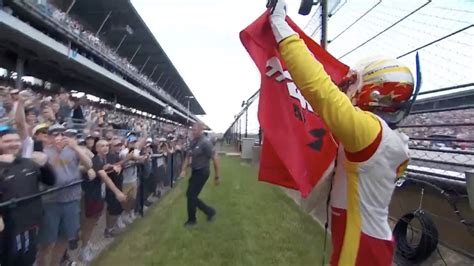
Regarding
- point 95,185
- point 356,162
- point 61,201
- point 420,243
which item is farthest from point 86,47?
point 356,162

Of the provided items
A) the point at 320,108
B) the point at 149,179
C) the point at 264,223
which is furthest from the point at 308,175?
the point at 149,179

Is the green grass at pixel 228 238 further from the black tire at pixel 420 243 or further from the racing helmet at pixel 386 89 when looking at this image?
the racing helmet at pixel 386 89

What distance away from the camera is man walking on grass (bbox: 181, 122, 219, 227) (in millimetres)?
8523

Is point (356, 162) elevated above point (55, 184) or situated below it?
above

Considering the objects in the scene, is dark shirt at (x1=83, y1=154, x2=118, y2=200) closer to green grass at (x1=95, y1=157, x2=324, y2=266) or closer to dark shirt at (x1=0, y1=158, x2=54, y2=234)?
green grass at (x1=95, y1=157, x2=324, y2=266)

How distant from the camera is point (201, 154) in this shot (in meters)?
9.09

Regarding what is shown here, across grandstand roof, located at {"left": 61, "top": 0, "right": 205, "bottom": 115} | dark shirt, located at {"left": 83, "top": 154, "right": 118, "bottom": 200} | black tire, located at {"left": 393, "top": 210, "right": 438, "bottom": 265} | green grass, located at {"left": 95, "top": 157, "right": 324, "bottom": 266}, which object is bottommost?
green grass, located at {"left": 95, "top": 157, "right": 324, "bottom": 266}

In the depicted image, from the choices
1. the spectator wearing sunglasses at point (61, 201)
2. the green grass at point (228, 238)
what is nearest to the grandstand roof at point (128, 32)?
the green grass at point (228, 238)

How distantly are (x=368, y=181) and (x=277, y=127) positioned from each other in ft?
1.86

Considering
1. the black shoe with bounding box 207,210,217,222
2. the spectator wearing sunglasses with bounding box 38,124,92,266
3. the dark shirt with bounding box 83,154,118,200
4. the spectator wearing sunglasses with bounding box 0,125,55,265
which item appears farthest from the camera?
the black shoe with bounding box 207,210,217,222

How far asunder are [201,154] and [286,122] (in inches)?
270

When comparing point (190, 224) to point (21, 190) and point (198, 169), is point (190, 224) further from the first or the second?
point (21, 190)

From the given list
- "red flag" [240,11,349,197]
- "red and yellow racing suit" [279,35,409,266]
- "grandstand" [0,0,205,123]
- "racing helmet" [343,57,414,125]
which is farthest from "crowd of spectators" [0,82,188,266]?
"grandstand" [0,0,205,123]

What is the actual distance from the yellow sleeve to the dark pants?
6.83 m
